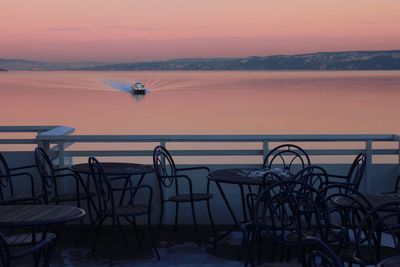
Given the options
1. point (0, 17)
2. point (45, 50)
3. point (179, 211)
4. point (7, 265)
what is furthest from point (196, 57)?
point (7, 265)

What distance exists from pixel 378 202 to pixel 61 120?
31147mm

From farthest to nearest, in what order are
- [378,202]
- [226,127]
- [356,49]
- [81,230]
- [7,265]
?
1. [356,49]
2. [226,127]
3. [81,230]
4. [378,202]
5. [7,265]

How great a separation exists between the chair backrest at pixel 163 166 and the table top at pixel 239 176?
47 cm

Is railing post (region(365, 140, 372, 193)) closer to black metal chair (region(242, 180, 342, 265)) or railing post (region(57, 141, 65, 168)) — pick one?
black metal chair (region(242, 180, 342, 265))

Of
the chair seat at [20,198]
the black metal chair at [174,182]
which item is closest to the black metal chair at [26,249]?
the chair seat at [20,198]

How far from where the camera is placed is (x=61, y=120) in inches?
1357

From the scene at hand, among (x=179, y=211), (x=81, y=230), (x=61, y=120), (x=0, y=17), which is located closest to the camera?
(x=81, y=230)

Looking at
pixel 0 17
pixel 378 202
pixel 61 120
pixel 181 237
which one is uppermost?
pixel 0 17

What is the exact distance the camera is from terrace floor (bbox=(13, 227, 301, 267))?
5.00 metres

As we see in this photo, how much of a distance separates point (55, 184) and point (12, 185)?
0.72 metres

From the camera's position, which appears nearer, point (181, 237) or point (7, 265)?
point (7, 265)

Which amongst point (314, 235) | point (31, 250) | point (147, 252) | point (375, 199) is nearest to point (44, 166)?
point (147, 252)

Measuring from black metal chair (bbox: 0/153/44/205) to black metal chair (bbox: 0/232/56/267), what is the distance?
1.25 metres

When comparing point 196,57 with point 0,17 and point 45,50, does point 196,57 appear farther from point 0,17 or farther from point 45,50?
point 0,17
